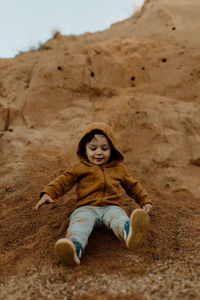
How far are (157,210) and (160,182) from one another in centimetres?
78

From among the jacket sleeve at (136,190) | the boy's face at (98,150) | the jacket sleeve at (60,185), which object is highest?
the boy's face at (98,150)

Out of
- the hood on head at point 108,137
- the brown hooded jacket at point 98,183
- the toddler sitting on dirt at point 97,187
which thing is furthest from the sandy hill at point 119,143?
the hood on head at point 108,137

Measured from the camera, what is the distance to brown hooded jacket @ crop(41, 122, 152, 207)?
2.28 meters

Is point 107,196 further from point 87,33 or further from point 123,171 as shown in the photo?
point 87,33

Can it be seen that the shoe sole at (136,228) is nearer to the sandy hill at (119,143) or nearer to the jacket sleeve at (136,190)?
the sandy hill at (119,143)

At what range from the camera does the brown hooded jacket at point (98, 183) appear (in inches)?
89.8

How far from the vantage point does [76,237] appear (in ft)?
5.68

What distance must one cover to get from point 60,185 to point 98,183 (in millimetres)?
357

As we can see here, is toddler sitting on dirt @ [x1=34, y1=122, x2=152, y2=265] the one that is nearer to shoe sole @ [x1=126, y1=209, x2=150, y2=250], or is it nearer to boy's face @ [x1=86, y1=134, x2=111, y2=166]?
boy's face @ [x1=86, y1=134, x2=111, y2=166]

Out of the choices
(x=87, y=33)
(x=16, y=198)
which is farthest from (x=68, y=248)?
(x=87, y=33)

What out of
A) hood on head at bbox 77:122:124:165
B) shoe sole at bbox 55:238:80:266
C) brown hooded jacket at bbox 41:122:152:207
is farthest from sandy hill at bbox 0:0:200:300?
hood on head at bbox 77:122:124:165

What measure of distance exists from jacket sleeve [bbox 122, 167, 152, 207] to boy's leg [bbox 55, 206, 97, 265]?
49 cm

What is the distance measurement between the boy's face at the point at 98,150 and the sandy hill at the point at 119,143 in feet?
2.13

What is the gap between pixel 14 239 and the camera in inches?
86.4
